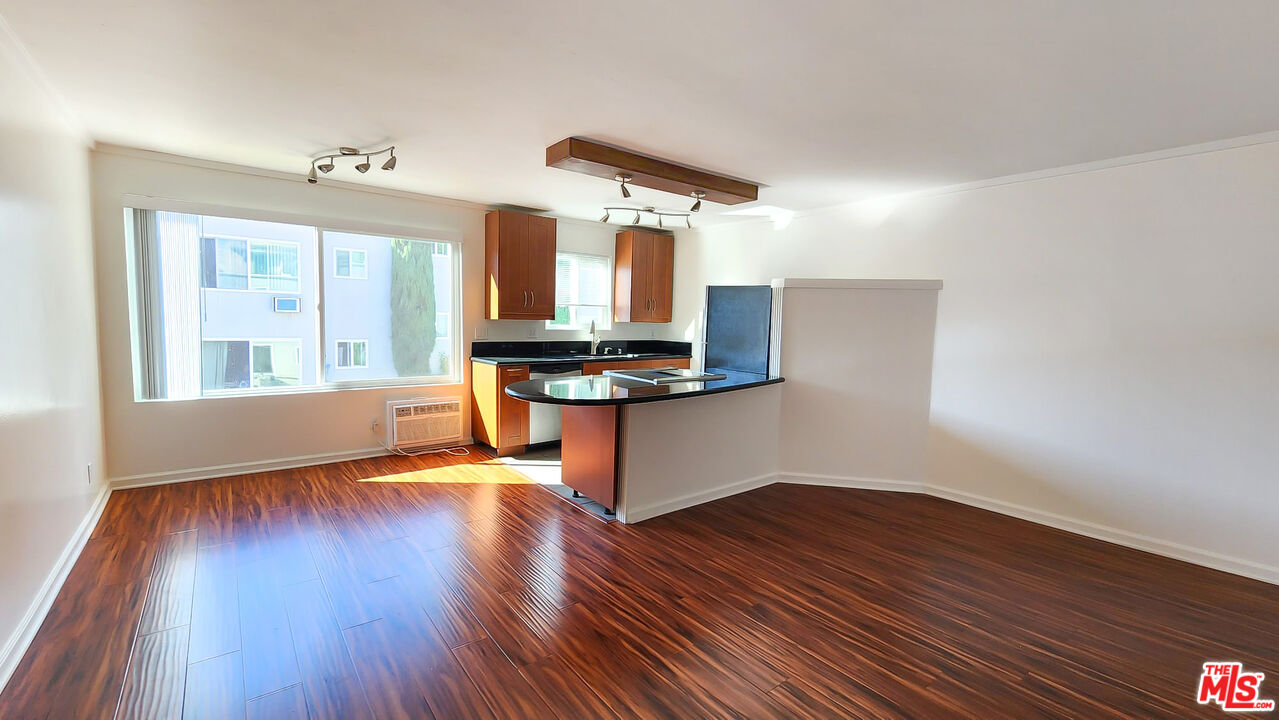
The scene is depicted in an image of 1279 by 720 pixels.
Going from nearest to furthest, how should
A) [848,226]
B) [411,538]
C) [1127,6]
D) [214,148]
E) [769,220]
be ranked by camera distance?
[1127,6], [411,538], [214,148], [848,226], [769,220]

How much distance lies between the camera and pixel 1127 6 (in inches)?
69.4

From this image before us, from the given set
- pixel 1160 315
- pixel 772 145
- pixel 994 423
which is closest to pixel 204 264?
pixel 772 145

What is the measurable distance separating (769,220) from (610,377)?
261 cm

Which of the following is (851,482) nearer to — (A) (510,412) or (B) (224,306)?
(A) (510,412)

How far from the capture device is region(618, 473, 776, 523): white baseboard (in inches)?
138

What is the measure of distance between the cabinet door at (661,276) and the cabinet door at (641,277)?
0.11 feet

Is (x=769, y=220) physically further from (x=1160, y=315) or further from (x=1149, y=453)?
(x=1149, y=453)

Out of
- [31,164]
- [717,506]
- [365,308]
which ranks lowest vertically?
[717,506]

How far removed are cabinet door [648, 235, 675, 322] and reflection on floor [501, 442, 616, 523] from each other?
6.93 ft

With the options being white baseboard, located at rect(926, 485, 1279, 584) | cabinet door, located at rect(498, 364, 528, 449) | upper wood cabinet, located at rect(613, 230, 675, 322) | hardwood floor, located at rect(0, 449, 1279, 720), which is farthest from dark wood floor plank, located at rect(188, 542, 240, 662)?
white baseboard, located at rect(926, 485, 1279, 584)

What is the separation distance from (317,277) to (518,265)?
5.62 feet

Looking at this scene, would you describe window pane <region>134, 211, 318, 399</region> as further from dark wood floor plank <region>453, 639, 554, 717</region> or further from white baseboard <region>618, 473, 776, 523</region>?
dark wood floor plank <region>453, 639, 554, 717</region>

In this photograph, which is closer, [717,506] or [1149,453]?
[1149,453]

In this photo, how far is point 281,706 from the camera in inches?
70.7
